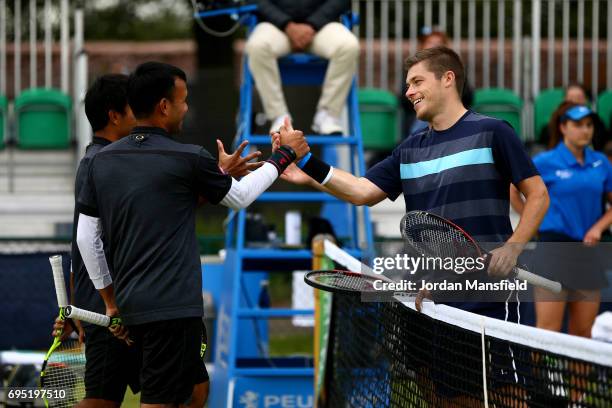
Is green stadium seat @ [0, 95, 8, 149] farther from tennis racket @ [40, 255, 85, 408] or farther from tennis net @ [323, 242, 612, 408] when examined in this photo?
tennis racket @ [40, 255, 85, 408]

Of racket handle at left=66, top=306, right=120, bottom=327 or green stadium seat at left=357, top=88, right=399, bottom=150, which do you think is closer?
racket handle at left=66, top=306, right=120, bottom=327

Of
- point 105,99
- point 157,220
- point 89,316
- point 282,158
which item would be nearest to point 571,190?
point 282,158

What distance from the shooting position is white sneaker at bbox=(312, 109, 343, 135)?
885 cm

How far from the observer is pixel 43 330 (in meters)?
9.09

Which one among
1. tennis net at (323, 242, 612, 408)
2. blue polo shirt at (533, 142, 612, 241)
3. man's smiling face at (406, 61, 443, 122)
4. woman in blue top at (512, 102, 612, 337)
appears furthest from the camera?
blue polo shirt at (533, 142, 612, 241)

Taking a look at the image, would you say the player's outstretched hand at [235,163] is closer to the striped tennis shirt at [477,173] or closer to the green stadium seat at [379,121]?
the striped tennis shirt at [477,173]

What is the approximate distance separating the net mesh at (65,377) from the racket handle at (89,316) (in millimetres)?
390

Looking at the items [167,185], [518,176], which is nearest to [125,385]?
[167,185]

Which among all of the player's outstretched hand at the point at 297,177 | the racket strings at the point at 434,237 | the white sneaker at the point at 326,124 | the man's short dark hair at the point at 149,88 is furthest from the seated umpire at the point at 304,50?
the racket strings at the point at 434,237

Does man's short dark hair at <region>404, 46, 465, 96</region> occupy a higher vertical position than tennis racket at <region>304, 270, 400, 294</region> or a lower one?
higher

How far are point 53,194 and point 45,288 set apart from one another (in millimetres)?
3058

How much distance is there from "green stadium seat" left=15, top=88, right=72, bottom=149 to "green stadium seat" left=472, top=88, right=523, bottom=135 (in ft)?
14.1

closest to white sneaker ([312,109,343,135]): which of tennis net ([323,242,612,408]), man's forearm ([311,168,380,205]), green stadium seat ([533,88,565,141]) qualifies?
tennis net ([323,242,612,408])

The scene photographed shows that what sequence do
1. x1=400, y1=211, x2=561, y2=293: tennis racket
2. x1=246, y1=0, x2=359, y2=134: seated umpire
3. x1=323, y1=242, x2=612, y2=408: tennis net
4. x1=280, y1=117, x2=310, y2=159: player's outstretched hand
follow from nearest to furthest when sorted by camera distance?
x1=323, y1=242, x2=612, y2=408: tennis net, x1=400, y1=211, x2=561, y2=293: tennis racket, x1=280, y1=117, x2=310, y2=159: player's outstretched hand, x1=246, y1=0, x2=359, y2=134: seated umpire
